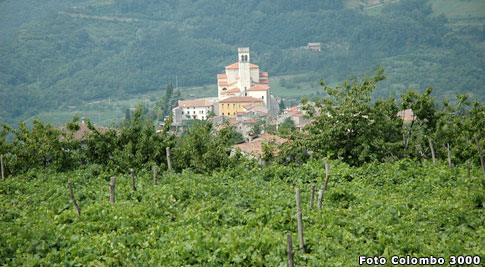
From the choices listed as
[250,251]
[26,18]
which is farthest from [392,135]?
[26,18]

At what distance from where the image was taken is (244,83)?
295 ft

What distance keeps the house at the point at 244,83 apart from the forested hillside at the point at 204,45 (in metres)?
14.6

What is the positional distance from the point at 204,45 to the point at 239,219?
15084cm

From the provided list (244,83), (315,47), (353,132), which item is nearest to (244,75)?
(244,83)

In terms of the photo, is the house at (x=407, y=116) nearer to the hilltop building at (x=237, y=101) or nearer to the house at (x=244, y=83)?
the hilltop building at (x=237, y=101)

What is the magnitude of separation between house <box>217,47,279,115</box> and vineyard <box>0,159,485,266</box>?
7267cm

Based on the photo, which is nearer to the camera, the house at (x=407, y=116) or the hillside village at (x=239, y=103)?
the house at (x=407, y=116)

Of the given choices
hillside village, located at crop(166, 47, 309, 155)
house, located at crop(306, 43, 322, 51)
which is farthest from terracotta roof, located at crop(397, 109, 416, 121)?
house, located at crop(306, 43, 322, 51)

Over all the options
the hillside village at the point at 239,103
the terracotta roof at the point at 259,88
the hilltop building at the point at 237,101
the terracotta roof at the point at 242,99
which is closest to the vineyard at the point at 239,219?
the hillside village at the point at 239,103

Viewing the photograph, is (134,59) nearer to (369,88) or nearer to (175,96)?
(175,96)

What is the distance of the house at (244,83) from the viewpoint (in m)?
84.6

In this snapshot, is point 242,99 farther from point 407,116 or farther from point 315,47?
point 315,47

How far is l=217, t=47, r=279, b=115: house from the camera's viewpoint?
8456 cm

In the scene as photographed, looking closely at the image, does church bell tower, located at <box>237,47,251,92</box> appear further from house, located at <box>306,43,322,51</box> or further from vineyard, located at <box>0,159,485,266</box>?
vineyard, located at <box>0,159,485,266</box>
